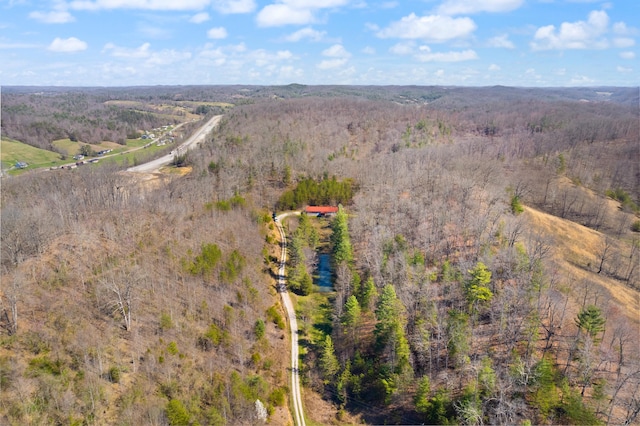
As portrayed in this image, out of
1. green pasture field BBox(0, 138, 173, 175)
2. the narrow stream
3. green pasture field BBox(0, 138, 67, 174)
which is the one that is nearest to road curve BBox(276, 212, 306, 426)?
the narrow stream

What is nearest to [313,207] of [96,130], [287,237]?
[287,237]

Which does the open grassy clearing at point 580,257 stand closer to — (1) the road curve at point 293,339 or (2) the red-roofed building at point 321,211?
(1) the road curve at point 293,339

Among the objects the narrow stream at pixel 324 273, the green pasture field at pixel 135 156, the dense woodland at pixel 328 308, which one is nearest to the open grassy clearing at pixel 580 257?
the dense woodland at pixel 328 308

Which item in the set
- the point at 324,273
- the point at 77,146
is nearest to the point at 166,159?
the point at 77,146

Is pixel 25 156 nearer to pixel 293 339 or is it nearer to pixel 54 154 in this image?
pixel 54 154

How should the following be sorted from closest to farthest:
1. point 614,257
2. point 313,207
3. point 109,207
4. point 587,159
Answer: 1. point 109,207
2. point 614,257
3. point 313,207
4. point 587,159

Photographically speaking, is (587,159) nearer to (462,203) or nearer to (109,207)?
(462,203)
